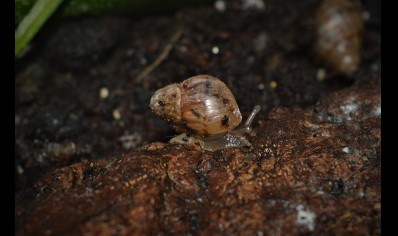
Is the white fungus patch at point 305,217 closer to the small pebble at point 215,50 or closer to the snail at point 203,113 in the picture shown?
the snail at point 203,113

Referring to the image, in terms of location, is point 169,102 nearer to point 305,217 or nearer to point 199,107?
point 199,107

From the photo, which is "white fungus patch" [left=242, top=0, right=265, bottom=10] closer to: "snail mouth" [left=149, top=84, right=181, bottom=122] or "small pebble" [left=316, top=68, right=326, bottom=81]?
"small pebble" [left=316, top=68, right=326, bottom=81]

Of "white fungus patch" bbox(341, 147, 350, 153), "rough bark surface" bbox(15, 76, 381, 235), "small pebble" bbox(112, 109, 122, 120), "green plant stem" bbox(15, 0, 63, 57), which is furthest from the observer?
"small pebble" bbox(112, 109, 122, 120)

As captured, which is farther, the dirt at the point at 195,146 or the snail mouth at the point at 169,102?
the snail mouth at the point at 169,102

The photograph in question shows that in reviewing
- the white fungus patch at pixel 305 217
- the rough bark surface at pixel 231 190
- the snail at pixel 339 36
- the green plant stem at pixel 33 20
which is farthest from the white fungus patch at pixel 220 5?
the white fungus patch at pixel 305 217

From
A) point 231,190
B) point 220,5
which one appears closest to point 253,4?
point 220,5

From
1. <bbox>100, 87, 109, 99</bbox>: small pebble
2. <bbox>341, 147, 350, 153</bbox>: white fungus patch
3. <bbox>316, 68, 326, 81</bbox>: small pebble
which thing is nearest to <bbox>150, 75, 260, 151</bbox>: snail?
<bbox>341, 147, 350, 153</bbox>: white fungus patch

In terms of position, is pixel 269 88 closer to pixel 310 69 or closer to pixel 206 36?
pixel 310 69
